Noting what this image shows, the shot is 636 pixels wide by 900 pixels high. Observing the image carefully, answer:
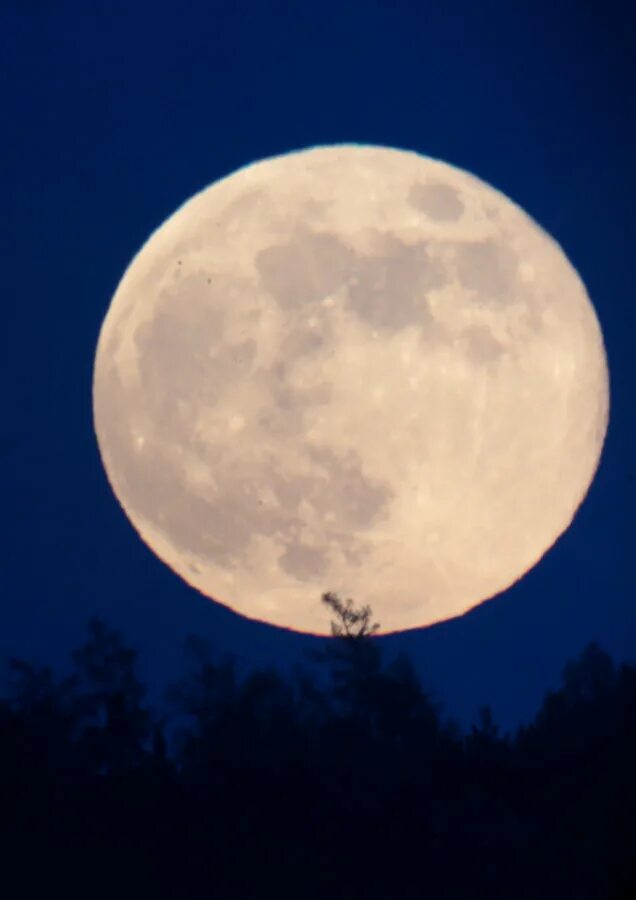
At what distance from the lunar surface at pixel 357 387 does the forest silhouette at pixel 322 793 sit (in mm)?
1189

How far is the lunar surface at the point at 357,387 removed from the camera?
38.4ft

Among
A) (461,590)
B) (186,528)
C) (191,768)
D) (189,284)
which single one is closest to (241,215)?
(189,284)

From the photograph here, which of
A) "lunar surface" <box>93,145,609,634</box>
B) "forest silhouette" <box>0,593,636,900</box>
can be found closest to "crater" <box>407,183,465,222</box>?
"lunar surface" <box>93,145,609,634</box>

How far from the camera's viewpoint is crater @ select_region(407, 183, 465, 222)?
12008mm

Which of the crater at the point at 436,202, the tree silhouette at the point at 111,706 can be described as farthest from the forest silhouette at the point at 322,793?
the crater at the point at 436,202

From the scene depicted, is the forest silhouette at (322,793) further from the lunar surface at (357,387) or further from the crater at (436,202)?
the crater at (436,202)

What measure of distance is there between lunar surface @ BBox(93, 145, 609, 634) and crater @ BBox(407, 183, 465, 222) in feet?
0.07

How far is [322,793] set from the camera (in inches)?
453

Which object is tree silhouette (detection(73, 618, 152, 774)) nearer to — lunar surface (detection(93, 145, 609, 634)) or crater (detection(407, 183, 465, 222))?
lunar surface (detection(93, 145, 609, 634))

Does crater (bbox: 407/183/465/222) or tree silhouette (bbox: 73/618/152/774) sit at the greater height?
crater (bbox: 407/183/465/222)

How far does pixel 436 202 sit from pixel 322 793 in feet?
19.2

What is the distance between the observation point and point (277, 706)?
41.3 ft

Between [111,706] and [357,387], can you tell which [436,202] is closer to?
[357,387]

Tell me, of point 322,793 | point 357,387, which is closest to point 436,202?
point 357,387
